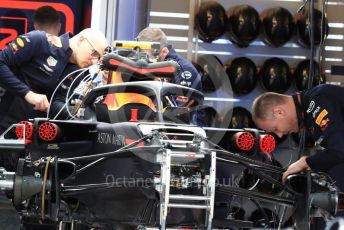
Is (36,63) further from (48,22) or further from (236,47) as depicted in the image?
(236,47)

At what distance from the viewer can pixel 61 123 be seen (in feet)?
20.9

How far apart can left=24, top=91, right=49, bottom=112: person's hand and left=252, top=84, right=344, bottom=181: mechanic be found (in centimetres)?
220

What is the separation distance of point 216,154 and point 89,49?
306 centimetres

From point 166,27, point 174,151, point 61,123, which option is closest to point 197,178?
point 174,151

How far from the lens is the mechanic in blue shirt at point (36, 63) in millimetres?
8555

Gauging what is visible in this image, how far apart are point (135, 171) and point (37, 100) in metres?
2.31

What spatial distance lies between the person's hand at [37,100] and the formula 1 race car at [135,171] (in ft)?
4.56

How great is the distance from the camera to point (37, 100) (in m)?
8.25

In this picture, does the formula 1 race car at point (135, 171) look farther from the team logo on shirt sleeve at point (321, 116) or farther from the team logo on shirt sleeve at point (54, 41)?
the team logo on shirt sleeve at point (54, 41)

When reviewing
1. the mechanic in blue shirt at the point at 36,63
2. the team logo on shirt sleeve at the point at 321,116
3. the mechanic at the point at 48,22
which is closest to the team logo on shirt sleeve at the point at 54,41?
the mechanic in blue shirt at the point at 36,63

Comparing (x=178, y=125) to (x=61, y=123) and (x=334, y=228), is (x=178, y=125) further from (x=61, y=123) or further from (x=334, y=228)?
(x=334, y=228)

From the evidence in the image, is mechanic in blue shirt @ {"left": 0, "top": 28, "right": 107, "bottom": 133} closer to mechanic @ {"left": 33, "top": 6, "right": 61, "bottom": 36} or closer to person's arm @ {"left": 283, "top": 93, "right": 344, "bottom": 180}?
mechanic @ {"left": 33, "top": 6, "right": 61, "bottom": 36}

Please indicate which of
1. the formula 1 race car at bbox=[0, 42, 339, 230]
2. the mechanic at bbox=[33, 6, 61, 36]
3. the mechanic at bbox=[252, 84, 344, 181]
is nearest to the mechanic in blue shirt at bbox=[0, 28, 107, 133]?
the mechanic at bbox=[33, 6, 61, 36]

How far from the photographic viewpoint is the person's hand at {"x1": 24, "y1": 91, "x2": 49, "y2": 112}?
324 inches
